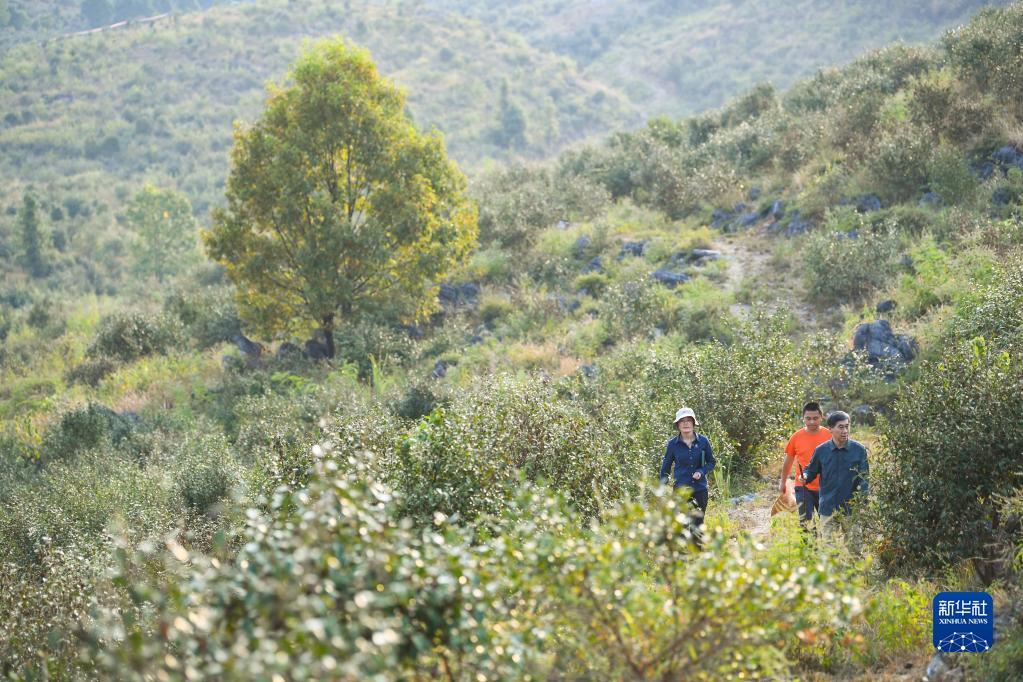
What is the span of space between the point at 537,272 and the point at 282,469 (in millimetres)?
12628

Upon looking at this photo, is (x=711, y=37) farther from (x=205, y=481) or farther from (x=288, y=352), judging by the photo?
→ (x=205, y=481)

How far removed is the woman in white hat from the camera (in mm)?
6875

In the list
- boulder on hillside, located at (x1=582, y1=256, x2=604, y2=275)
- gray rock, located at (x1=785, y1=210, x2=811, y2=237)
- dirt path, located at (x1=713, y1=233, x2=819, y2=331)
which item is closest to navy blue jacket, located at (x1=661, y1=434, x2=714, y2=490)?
dirt path, located at (x1=713, y1=233, x2=819, y2=331)

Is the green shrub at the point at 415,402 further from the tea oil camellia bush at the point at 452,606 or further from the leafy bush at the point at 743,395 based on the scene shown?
the tea oil camellia bush at the point at 452,606

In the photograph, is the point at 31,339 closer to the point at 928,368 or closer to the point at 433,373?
the point at 433,373

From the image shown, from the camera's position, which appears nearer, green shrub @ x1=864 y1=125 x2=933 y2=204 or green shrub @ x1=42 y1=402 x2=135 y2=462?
green shrub @ x1=42 y1=402 x2=135 y2=462

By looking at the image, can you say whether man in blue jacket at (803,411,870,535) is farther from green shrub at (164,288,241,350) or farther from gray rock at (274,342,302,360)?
green shrub at (164,288,241,350)

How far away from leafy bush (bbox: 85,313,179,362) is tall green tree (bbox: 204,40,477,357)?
4.21 metres

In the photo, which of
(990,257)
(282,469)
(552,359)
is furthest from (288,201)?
(990,257)

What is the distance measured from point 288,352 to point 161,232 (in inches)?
940

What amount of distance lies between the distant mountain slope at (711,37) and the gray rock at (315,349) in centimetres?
4927

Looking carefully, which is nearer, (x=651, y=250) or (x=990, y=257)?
(x=990, y=257)

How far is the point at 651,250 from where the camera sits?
60.8ft

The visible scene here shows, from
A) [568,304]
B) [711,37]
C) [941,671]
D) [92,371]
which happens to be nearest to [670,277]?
[568,304]
